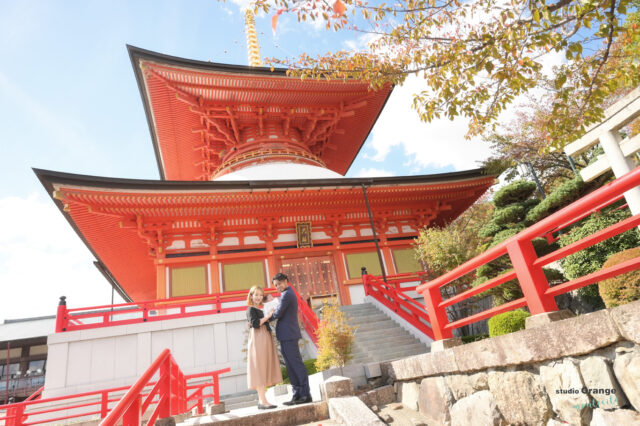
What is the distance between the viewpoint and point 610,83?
17.4ft

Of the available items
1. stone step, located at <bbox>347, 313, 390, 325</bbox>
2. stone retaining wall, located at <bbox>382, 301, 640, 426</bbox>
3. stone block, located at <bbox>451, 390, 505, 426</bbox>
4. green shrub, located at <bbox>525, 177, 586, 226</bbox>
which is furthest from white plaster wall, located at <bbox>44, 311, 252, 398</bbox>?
green shrub, located at <bbox>525, 177, 586, 226</bbox>

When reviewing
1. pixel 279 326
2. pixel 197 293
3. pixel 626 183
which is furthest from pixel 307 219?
pixel 626 183

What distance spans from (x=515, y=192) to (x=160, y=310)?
1135cm

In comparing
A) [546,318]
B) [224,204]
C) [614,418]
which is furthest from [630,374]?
[224,204]

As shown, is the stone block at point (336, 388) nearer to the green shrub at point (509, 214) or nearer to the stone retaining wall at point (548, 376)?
the stone retaining wall at point (548, 376)

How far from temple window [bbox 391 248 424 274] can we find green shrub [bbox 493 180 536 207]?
3877 mm

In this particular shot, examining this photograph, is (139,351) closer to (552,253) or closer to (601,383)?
(552,253)

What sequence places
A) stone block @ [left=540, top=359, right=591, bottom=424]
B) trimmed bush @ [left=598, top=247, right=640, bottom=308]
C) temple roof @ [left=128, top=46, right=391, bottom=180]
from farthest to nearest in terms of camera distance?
temple roof @ [left=128, top=46, right=391, bottom=180]
trimmed bush @ [left=598, top=247, right=640, bottom=308]
stone block @ [left=540, top=359, right=591, bottom=424]

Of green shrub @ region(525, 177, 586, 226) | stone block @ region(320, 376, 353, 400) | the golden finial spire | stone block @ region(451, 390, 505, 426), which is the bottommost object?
stone block @ region(451, 390, 505, 426)

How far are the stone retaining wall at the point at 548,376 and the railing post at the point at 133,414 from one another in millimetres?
3031

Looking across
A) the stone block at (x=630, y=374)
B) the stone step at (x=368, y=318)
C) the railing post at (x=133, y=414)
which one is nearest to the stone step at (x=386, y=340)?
the stone step at (x=368, y=318)

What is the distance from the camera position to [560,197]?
1012cm

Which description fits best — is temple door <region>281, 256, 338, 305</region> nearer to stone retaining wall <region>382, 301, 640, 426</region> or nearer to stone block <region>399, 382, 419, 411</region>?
stone block <region>399, 382, 419, 411</region>

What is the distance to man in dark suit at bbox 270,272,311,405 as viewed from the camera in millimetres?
5062
